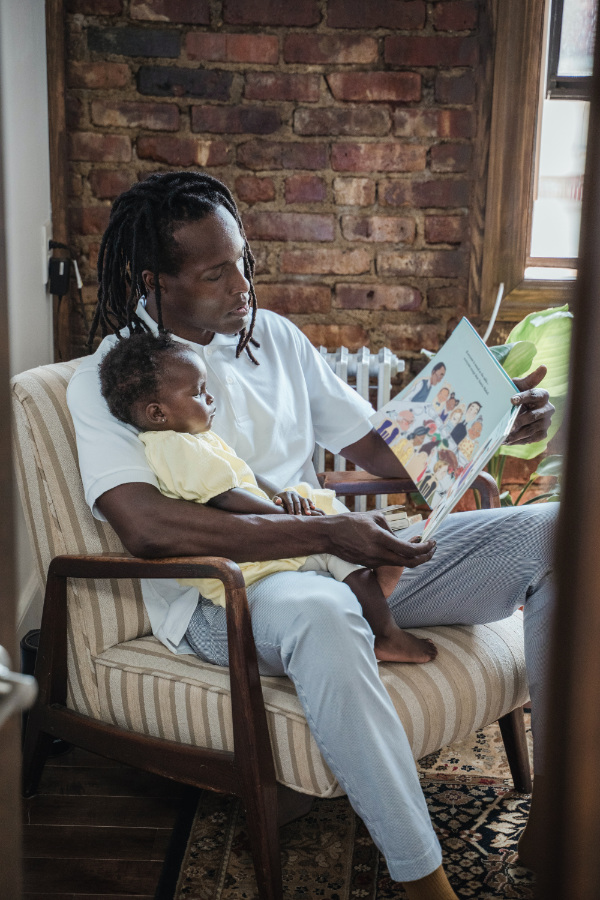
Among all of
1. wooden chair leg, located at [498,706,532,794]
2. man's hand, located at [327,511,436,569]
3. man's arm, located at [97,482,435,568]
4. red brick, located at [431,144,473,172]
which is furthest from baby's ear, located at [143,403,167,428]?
red brick, located at [431,144,473,172]

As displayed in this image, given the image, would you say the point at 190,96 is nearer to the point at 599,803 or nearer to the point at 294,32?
the point at 294,32

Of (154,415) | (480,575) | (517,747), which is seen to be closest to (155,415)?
(154,415)

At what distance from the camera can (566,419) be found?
42cm

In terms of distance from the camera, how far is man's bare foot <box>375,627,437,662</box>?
1415 mm

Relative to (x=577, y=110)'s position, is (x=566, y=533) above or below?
below

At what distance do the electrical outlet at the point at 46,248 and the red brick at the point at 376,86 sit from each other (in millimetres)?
864

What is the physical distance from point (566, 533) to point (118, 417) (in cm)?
114

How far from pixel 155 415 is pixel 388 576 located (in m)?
0.46

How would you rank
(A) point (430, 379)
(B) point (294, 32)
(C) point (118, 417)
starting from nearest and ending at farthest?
(C) point (118, 417)
(A) point (430, 379)
(B) point (294, 32)

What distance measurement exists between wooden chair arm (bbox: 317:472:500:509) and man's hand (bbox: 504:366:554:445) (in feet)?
0.71

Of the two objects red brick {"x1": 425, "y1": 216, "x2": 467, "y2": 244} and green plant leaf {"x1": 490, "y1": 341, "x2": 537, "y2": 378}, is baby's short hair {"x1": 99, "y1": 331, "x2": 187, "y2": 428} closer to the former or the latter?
green plant leaf {"x1": 490, "y1": 341, "x2": 537, "y2": 378}

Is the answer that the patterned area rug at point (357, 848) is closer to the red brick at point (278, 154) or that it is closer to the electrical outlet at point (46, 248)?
the electrical outlet at point (46, 248)

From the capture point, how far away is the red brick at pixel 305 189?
251cm

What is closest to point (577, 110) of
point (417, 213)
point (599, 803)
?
point (599, 803)
